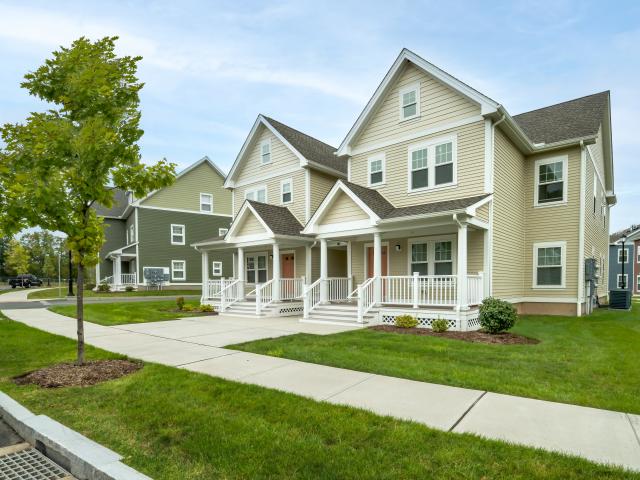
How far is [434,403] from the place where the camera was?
447 cm

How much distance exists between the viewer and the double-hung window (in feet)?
98.2

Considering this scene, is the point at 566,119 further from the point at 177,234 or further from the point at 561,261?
the point at 177,234

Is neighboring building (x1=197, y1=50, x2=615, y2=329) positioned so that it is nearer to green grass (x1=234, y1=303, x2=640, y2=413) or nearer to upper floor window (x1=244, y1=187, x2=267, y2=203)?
upper floor window (x1=244, y1=187, x2=267, y2=203)

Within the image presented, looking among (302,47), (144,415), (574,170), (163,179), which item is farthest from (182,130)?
(144,415)

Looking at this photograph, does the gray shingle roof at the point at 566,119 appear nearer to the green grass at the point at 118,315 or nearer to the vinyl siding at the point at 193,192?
the green grass at the point at 118,315

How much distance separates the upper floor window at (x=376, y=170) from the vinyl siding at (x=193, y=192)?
2002 centimetres

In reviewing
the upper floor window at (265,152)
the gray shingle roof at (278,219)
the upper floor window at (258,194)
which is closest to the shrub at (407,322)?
the gray shingle roof at (278,219)

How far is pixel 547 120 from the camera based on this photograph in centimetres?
1562

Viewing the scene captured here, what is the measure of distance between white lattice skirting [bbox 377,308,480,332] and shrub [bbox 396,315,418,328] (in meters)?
0.18

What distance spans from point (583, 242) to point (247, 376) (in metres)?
13.1

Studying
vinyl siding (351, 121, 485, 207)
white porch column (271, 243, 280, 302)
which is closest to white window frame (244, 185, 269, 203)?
white porch column (271, 243, 280, 302)

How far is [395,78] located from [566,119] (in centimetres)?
738

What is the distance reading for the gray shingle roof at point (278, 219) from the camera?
14.8m

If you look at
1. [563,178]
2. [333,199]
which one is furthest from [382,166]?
[563,178]
